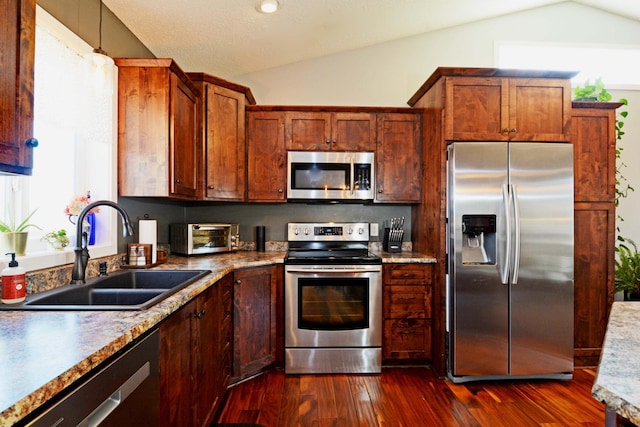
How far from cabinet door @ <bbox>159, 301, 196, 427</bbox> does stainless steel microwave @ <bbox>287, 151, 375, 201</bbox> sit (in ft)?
5.37

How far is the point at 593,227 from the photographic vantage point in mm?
2891

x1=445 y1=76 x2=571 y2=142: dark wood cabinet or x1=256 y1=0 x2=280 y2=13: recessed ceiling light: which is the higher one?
x1=256 y1=0 x2=280 y2=13: recessed ceiling light

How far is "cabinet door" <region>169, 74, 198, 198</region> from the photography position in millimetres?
2279

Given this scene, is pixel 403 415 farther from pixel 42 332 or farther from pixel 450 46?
pixel 450 46

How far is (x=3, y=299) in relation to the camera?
133 cm

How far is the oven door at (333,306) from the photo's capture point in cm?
277

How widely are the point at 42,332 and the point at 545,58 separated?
456cm

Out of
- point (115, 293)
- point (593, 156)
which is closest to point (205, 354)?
point (115, 293)

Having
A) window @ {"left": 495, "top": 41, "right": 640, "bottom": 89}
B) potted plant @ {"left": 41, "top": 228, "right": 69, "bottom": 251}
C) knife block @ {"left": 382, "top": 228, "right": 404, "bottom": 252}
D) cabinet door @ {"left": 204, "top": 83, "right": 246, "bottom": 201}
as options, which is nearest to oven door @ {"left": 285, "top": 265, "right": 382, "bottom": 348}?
knife block @ {"left": 382, "top": 228, "right": 404, "bottom": 252}

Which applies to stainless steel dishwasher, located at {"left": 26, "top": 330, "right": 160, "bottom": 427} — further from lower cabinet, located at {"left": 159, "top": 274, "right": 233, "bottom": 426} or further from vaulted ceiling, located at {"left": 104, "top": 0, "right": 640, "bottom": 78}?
vaulted ceiling, located at {"left": 104, "top": 0, "right": 640, "bottom": 78}

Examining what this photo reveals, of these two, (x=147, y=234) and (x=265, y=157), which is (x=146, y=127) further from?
(x=265, y=157)

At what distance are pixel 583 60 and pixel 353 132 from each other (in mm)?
2666

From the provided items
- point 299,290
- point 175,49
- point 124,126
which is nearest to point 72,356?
point 124,126

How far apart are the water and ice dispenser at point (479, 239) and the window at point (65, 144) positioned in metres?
2.47
